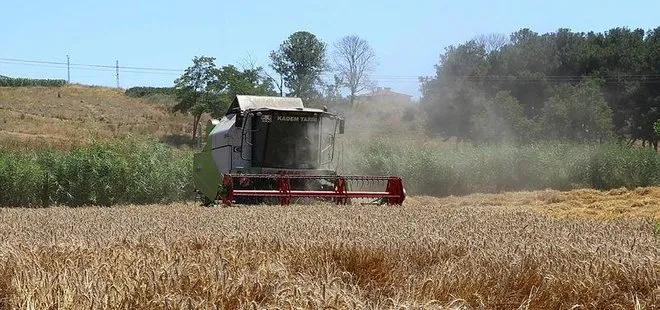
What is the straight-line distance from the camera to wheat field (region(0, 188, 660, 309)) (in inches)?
144

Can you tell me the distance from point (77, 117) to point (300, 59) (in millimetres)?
18263

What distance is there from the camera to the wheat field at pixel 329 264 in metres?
3.66

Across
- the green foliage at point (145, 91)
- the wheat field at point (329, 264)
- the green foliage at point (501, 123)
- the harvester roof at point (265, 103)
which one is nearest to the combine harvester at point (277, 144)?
the harvester roof at point (265, 103)

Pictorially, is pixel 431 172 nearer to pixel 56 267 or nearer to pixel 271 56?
pixel 56 267

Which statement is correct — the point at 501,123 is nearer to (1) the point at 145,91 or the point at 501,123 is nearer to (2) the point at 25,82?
(1) the point at 145,91

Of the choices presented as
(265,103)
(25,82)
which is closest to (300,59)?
(25,82)

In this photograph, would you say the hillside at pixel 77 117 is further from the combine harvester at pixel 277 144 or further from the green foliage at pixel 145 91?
the combine harvester at pixel 277 144

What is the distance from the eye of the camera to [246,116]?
1532cm

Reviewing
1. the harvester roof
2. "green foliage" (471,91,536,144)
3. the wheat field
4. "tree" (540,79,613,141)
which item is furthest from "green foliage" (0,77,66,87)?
the wheat field

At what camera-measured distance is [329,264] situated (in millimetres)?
4941

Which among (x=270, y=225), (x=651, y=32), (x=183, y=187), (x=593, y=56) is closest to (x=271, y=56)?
(x=593, y=56)

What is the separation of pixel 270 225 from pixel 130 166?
1671 cm

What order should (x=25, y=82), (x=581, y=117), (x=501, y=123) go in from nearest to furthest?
(x=581, y=117) → (x=501, y=123) → (x=25, y=82)

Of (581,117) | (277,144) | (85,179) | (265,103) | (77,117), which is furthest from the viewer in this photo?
(77,117)
